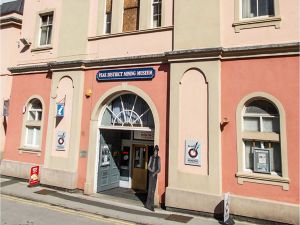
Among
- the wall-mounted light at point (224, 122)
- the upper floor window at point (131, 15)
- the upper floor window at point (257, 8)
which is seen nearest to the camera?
the wall-mounted light at point (224, 122)

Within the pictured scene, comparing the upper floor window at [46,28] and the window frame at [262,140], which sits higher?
the upper floor window at [46,28]

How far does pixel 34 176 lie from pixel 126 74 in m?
6.44

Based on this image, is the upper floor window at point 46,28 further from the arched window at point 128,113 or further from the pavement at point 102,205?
the pavement at point 102,205

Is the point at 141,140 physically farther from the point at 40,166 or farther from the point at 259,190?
the point at 259,190

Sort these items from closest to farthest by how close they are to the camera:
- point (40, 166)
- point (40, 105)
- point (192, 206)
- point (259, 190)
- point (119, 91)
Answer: point (259, 190) → point (192, 206) → point (119, 91) → point (40, 166) → point (40, 105)

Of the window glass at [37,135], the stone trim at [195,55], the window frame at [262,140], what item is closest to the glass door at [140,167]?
the stone trim at [195,55]

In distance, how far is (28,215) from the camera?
9.18 meters

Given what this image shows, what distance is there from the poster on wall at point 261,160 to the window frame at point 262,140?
17 cm

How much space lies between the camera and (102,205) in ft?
34.9

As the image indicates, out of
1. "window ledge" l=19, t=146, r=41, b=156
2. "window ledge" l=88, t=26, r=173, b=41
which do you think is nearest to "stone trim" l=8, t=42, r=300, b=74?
"window ledge" l=88, t=26, r=173, b=41

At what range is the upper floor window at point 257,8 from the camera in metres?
9.74

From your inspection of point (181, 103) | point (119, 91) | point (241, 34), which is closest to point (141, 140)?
point (119, 91)

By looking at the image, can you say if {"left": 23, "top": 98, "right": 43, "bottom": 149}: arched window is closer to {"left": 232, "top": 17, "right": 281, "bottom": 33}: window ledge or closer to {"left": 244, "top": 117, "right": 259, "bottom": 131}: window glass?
{"left": 244, "top": 117, "right": 259, "bottom": 131}: window glass

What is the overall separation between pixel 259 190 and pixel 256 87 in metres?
3.34
